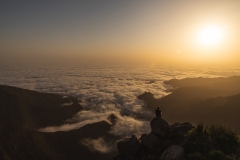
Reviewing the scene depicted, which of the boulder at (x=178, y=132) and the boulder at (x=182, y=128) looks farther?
the boulder at (x=182, y=128)

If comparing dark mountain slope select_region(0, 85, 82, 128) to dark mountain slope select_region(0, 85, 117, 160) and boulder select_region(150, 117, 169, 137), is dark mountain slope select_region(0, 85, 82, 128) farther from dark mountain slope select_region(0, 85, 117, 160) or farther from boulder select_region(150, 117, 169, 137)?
boulder select_region(150, 117, 169, 137)

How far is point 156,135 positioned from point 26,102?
53.9 metres

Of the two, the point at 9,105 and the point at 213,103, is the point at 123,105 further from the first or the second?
the point at 9,105

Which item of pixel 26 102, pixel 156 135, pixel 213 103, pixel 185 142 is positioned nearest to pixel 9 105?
pixel 26 102

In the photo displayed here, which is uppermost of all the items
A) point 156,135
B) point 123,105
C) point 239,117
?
point 156,135

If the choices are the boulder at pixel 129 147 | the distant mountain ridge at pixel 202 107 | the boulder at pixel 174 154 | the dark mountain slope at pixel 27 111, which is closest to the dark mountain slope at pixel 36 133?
the dark mountain slope at pixel 27 111

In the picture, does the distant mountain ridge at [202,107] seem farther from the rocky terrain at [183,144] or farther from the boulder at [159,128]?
the boulder at [159,128]

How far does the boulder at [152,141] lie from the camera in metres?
16.8

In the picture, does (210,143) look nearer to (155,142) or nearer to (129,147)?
(155,142)

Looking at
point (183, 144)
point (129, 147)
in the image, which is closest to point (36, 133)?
point (129, 147)

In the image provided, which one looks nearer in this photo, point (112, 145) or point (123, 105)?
point (112, 145)

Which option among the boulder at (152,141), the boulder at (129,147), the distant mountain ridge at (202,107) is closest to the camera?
the boulder at (152,141)

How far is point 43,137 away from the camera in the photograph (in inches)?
1628

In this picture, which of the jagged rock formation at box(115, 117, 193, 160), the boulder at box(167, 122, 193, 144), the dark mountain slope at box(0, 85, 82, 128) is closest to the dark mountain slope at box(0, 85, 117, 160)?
the dark mountain slope at box(0, 85, 82, 128)
